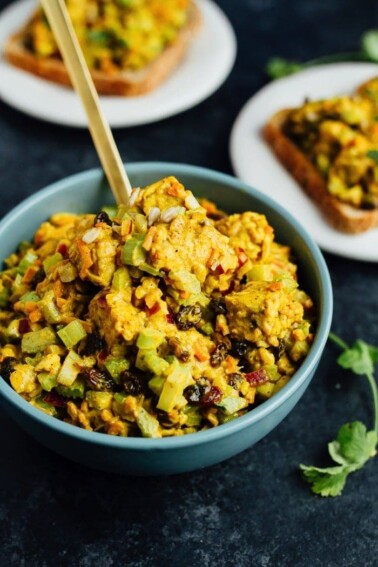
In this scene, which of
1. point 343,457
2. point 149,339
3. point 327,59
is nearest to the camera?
point 149,339

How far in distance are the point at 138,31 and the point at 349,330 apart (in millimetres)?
1841

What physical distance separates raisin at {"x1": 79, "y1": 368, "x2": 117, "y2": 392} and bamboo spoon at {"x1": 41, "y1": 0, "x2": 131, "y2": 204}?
28.2 inches

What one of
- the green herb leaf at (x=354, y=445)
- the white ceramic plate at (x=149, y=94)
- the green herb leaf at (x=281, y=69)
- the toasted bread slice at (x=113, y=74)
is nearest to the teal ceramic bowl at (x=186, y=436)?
the green herb leaf at (x=354, y=445)

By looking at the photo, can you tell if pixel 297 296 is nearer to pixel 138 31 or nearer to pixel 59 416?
pixel 59 416

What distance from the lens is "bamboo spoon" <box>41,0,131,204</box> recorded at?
7.68ft

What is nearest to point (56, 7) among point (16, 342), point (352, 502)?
point (16, 342)

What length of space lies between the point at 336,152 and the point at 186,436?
1.73m

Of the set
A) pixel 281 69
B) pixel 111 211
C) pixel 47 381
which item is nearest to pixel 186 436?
pixel 47 381

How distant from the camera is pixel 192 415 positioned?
219 centimetres

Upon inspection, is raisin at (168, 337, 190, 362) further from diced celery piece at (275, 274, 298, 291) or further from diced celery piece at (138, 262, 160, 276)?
diced celery piece at (275, 274, 298, 291)

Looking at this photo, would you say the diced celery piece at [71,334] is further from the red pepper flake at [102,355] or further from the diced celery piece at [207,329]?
the diced celery piece at [207,329]

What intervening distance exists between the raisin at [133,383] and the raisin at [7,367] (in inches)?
13.7

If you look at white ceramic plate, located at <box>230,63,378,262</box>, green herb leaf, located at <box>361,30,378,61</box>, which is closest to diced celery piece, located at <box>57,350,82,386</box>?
white ceramic plate, located at <box>230,63,378,262</box>

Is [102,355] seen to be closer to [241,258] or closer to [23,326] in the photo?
[23,326]
